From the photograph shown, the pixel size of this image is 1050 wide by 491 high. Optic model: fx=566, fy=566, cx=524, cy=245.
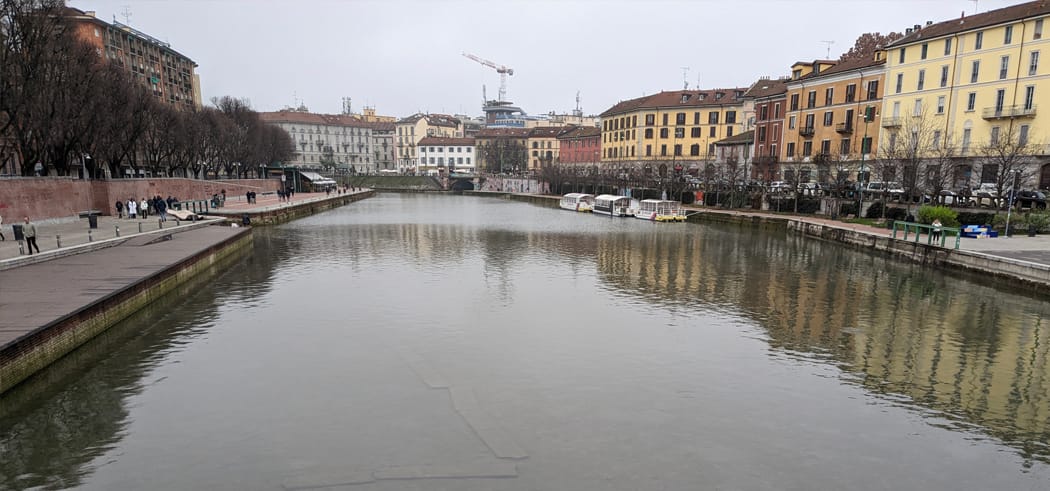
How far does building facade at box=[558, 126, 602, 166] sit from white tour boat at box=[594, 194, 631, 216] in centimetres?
4296

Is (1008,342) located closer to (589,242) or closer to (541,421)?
(541,421)

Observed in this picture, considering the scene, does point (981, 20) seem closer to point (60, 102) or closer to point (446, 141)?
point (60, 102)

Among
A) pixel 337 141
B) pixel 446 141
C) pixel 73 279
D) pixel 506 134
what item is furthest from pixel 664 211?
pixel 337 141

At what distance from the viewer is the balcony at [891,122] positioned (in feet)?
172

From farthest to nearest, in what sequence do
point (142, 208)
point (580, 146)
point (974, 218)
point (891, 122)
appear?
point (580, 146)
point (891, 122)
point (142, 208)
point (974, 218)

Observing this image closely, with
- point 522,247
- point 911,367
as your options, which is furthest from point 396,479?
point 522,247

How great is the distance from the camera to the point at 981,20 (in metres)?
46.7

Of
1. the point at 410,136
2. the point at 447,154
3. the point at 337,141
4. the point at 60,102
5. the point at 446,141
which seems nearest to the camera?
the point at 60,102

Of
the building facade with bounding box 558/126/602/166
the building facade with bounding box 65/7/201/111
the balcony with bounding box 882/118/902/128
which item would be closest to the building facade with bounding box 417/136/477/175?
the building facade with bounding box 558/126/602/166

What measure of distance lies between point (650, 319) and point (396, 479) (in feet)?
36.5

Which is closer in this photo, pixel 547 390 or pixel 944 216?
pixel 547 390

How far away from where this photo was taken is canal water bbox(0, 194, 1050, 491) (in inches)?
361

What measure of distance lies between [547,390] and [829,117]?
58678mm

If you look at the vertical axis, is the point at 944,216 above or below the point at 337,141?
below
